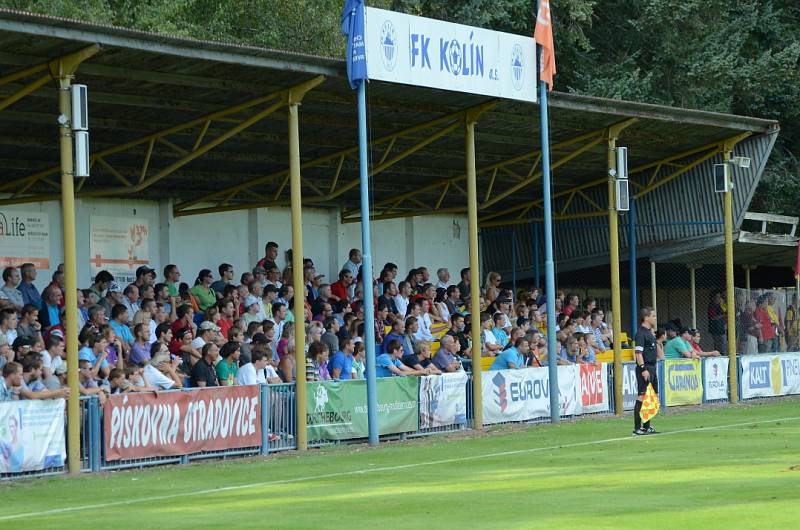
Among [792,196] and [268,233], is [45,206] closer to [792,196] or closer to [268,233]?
[268,233]

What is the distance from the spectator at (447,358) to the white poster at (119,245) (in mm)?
7396

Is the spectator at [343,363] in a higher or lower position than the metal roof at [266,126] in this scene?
lower

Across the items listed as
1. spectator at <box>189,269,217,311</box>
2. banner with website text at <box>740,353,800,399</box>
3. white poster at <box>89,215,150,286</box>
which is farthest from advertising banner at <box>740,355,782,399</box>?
white poster at <box>89,215,150,286</box>

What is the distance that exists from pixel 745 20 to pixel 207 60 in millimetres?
26876

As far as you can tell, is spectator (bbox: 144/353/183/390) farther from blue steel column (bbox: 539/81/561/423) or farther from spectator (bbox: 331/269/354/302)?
spectator (bbox: 331/269/354/302)

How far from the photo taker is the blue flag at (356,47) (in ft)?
67.9

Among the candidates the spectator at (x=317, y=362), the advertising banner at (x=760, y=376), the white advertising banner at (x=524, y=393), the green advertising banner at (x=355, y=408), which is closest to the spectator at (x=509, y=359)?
the white advertising banner at (x=524, y=393)

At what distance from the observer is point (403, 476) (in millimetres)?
16203

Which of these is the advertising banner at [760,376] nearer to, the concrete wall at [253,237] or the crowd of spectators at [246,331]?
the crowd of spectators at [246,331]

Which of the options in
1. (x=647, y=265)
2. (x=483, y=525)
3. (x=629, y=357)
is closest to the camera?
(x=483, y=525)

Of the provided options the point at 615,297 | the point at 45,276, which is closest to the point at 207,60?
the point at 45,276

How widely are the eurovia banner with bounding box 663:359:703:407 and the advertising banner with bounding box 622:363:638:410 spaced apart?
67cm

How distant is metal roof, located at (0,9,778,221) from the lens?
18.9 m

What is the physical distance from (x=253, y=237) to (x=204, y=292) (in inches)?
→ 230
